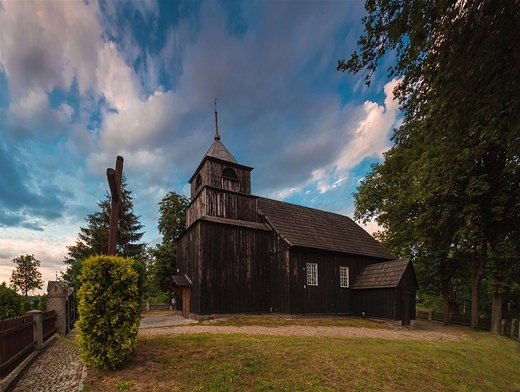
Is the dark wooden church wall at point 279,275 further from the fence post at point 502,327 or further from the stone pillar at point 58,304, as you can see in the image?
the fence post at point 502,327

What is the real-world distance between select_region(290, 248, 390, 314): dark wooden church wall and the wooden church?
0.19 ft

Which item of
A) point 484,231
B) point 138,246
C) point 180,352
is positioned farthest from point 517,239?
point 138,246

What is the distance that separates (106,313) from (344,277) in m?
17.3

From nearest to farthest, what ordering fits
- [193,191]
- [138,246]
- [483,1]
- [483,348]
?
1. [483,1]
2. [483,348]
3. [193,191]
4. [138,246]

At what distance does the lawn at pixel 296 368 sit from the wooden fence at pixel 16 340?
1.92 meters

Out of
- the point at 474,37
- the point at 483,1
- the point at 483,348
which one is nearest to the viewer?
the point at 483,1

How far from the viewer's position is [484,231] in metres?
17.8

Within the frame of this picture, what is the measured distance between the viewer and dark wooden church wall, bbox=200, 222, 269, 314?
1698 cm

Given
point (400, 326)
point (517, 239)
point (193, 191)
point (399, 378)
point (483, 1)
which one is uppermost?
point (483, 1)

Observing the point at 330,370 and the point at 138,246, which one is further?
the point at 138,246

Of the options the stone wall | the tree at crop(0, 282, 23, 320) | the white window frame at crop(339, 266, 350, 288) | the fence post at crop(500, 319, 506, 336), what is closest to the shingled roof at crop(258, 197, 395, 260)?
the white window frame at crop(339, 266, 350, 288)

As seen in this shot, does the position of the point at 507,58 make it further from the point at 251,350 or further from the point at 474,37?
the point at 251,350

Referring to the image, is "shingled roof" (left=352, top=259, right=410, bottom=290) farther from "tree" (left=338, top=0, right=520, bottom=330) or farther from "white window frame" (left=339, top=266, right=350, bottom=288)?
"tree" (left=338, top=0, right=520, bottom=330)

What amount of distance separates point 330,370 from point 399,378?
5.29 feet
